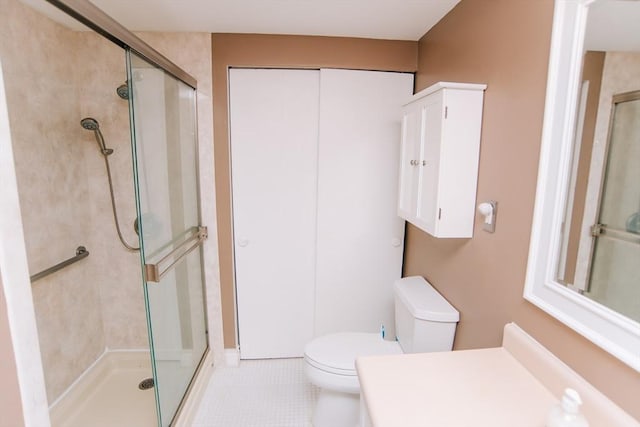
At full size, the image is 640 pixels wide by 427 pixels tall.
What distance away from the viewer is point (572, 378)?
2.95 ft

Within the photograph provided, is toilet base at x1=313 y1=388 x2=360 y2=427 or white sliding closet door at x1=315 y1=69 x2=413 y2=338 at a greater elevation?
white sliding closet door at x1=315 y1=69 x2=413 y2=338

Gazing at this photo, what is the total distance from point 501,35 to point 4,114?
158 cm

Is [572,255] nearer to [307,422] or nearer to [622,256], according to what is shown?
[622,256]

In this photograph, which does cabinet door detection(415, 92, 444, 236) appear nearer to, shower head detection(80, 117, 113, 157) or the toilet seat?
the toilet seat

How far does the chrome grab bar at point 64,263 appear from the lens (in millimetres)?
1646

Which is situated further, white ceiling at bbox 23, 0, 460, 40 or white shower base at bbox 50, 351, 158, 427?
white shower base at bbox 50, 351, 158, 427

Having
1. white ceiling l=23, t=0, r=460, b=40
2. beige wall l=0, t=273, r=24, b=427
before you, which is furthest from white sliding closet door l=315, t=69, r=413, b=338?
beige wall l=0, t=273, r=24, b=427

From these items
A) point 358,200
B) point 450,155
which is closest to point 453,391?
point 450,155

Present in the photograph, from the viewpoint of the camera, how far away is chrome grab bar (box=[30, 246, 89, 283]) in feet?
5.40

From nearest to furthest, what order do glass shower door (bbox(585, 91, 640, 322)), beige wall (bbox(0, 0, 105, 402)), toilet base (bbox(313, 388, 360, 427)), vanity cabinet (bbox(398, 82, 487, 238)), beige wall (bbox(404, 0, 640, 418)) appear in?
1. glass shower door (bbox(585, 91, 640, 322))
2. beige wall (bbox(404, 0, 640, 418))
3. vanity cabinet (bbox(398, 82, 487, 238))
4. beige wall (bbox(0, 0, 105, 402))
5. toilet base (bbox(313, 388, 360, 427))

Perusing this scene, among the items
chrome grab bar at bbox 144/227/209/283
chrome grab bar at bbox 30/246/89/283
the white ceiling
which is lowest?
chrome grab bar at bbox 30/246/89/283

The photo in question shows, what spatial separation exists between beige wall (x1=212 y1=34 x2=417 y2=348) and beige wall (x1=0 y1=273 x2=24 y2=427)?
139 cm

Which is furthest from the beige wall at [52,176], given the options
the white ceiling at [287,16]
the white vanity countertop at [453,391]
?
the white vanity countertop at [453,391]

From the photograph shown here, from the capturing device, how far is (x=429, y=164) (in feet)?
4.83
